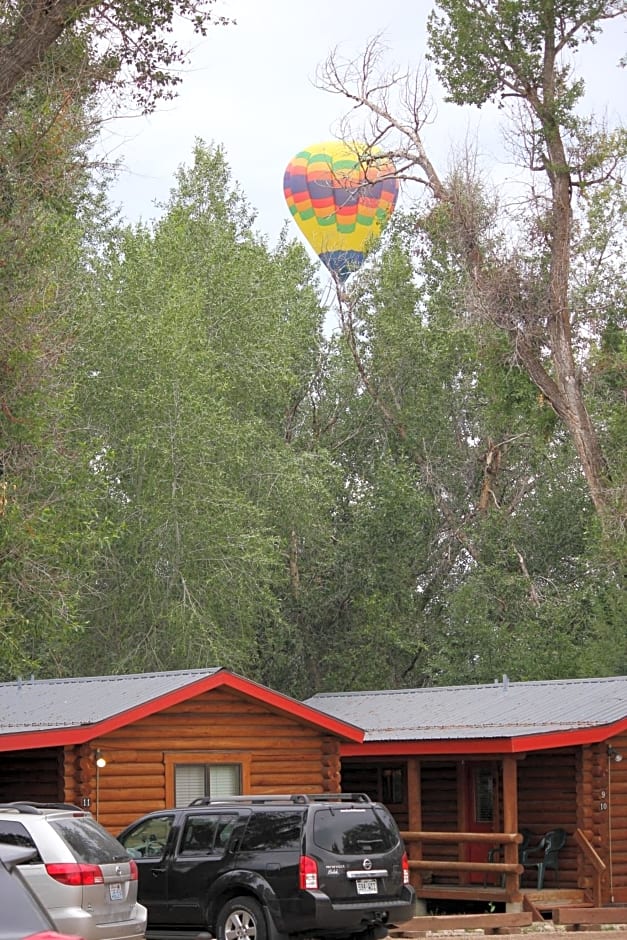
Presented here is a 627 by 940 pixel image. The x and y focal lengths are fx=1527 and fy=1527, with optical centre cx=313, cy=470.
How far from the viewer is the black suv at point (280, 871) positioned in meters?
15.2

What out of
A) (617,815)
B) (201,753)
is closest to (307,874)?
(201,753)

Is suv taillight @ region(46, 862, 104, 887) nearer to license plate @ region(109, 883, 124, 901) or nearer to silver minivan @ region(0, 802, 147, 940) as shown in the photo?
silver minivan @ region(0, 802, 147, 940)

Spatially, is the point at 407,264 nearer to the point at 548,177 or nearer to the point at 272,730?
the point at 548,177

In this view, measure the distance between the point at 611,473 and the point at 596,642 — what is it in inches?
252

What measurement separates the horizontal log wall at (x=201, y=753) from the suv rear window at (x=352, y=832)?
6.12 metres

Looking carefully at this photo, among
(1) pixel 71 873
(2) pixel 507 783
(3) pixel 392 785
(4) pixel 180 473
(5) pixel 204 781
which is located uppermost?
(4) pixel 180 473

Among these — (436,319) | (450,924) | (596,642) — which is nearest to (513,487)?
(436,319)

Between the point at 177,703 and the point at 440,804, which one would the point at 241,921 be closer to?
the point at 177,703

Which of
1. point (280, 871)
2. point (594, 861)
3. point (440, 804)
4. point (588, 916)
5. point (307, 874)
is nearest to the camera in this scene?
point (307, 874)

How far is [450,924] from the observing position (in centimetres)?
2019

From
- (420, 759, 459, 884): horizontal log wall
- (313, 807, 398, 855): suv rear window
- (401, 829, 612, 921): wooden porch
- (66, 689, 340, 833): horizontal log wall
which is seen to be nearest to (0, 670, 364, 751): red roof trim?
(66, 689, 340, 833): horizontal log wall

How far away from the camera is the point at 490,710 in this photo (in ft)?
83.2

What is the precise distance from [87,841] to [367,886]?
318 cm

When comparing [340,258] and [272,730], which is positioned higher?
[340,258]
